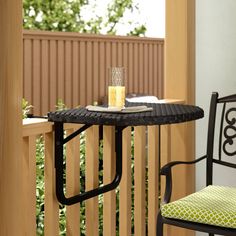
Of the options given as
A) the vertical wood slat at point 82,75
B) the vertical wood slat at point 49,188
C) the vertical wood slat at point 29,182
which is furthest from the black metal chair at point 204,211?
the vertical wood slat at point 82,75

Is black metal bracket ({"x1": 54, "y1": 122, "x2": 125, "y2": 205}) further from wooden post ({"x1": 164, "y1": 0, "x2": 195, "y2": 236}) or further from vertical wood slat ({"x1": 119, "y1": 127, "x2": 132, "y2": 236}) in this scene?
wooden post ({"x1": 164, "y1": 0, "x2": 195, "y2": 236})

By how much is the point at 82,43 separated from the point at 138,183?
5.21 metres

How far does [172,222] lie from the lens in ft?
8.05

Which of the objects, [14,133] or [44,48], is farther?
[44,48]

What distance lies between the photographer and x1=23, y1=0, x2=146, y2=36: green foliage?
10234 mm

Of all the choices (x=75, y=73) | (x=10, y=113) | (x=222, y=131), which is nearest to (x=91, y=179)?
(x=10, y=113)

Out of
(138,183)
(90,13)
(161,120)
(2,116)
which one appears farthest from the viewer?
(90,13)

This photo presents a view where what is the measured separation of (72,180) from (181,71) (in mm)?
922

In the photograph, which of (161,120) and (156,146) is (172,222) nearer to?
(161,120)

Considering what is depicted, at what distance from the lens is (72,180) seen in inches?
96.7

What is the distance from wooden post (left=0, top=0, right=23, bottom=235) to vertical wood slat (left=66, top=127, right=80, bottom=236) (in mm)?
528

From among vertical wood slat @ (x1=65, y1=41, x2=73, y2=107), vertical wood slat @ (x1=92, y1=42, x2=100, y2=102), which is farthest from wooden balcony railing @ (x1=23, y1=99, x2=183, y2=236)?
vertical wood slat @ (x1=92, y1=42, x2=100, y2=102)

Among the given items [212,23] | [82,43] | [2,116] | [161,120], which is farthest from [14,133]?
[82,43]

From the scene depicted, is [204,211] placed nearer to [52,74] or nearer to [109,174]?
[109,174]
